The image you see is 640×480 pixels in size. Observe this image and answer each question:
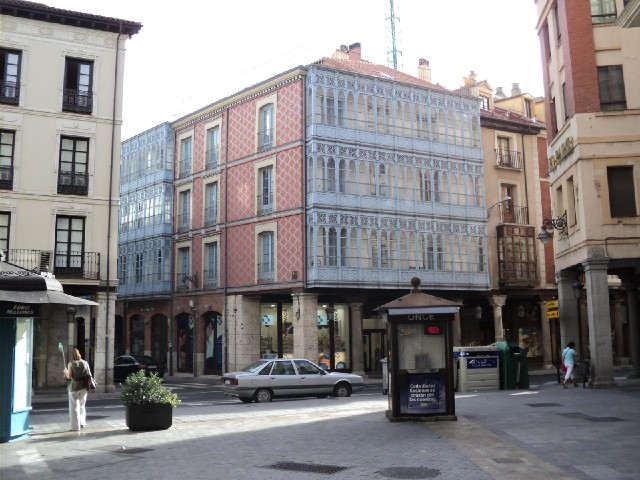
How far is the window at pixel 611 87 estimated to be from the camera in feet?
80.2

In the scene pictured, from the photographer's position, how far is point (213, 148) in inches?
1652

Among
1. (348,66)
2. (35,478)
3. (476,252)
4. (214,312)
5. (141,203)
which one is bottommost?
(35,478)

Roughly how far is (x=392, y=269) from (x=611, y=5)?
16.6 metres

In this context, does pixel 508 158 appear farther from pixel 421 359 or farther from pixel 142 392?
pixel 142 392

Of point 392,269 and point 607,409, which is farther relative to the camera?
point 392,269

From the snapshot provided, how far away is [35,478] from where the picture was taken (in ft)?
31.6

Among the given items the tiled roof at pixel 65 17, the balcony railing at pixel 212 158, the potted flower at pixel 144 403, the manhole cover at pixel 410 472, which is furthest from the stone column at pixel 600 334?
the balcony railing at pixel 212 158

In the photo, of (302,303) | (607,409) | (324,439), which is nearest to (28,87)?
(302,303)

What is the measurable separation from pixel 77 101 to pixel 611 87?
21850 millimetres

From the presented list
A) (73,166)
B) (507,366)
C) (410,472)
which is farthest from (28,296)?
(73,166)

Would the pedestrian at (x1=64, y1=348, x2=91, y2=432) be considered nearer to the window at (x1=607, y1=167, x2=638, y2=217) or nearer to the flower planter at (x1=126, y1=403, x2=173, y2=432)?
the flower planter at (x1=126, y1=403, x2=173, y2=432)

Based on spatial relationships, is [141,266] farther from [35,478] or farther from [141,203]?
[35,478]

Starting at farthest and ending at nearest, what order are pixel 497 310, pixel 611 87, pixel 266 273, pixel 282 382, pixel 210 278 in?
pixel 497 310
pixel 210 278
pixel 266 273
pixel 611 87
pixel 282 382

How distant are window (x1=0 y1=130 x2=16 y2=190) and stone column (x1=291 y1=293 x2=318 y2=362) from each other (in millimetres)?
14332
